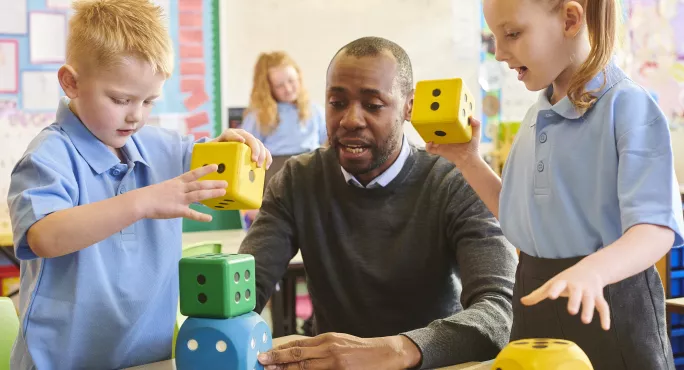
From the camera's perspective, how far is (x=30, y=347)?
1429 mm

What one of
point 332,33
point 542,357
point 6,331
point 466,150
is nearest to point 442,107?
point 466,150

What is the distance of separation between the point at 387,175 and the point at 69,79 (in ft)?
2.44

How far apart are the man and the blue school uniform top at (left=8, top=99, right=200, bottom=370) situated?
1.04 ft

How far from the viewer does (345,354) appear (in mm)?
1316

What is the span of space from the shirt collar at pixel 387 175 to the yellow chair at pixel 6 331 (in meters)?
0.79

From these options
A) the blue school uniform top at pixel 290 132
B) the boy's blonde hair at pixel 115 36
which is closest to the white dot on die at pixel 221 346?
the boy's blonde hair at pixel 115 36

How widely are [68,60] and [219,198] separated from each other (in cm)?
46

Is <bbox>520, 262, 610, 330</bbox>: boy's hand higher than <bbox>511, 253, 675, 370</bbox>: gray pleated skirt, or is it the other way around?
<bbox>520, 262, 610, 330</bbox>: boy's hand

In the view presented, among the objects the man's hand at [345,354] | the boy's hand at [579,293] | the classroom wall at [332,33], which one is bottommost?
the man's hand at [345,354]

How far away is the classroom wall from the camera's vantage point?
525cm

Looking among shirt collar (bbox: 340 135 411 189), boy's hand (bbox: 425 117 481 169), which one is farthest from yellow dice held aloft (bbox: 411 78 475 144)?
shirt collar (bbox: 340 135 411 189)

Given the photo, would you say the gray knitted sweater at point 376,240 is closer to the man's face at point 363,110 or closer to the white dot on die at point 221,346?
the man's face at point 363,110

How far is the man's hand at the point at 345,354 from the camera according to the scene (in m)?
1.29

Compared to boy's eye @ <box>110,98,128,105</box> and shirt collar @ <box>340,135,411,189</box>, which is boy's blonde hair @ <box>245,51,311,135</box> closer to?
shirt collar @ <box>340,135,411,189</box>
